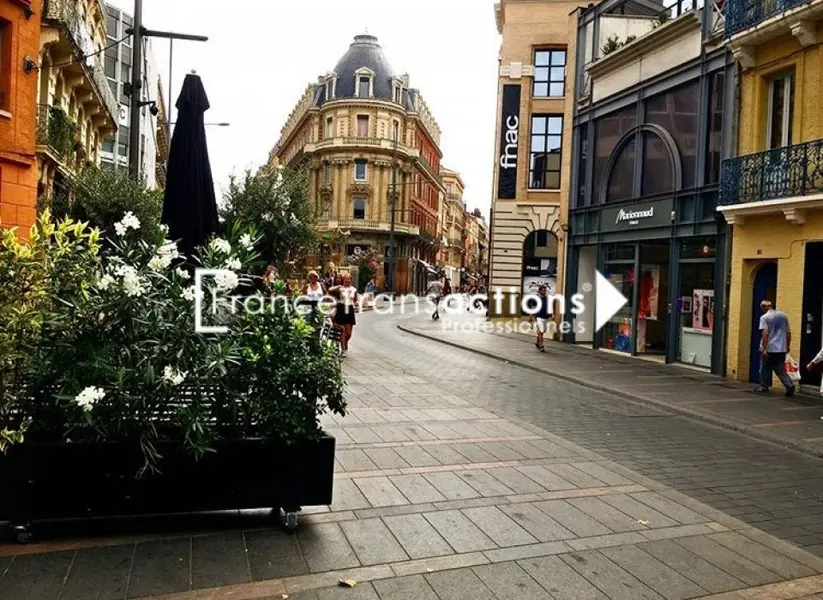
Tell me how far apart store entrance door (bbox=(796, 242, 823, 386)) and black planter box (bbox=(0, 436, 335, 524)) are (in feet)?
36.8

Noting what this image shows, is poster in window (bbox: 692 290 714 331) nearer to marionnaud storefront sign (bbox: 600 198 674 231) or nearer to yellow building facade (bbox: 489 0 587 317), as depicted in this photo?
marionnaud storefront sign (bbox: 600 198 674 231)

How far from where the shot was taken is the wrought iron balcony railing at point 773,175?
12320 millimetres

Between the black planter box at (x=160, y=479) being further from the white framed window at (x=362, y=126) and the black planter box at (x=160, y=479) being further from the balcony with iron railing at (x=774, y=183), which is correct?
the white framed window at (x=362, y=126)

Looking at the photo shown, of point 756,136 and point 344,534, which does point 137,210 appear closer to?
point 756,136

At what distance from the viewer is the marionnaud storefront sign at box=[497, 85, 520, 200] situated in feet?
103

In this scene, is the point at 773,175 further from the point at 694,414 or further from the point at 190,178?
the point at 190,178

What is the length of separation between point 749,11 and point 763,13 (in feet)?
1.14

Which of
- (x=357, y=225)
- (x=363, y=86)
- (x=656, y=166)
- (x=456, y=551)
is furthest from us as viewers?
(x=363, y=86)

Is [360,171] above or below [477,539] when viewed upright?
above

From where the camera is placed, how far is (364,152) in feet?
223

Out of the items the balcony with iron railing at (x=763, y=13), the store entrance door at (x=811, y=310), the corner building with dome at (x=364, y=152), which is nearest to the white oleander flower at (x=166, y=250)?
the store entrance door at (x=811, y=310)

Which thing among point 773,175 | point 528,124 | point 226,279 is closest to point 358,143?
point 528,124

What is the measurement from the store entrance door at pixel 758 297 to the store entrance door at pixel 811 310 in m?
1.09

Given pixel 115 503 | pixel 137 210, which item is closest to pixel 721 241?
pixel 115 503
